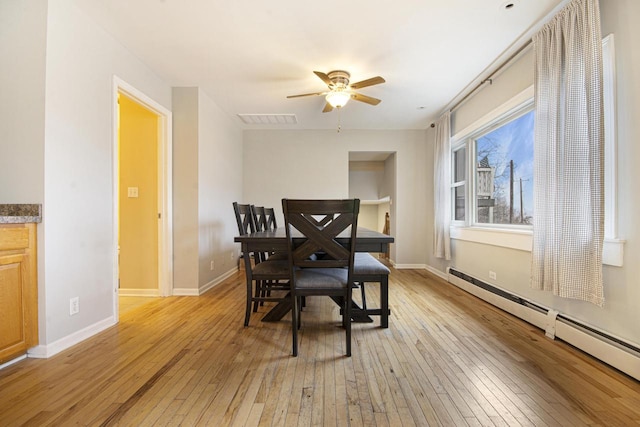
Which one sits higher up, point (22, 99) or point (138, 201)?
point (22, 99)

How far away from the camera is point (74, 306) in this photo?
209 centimetres

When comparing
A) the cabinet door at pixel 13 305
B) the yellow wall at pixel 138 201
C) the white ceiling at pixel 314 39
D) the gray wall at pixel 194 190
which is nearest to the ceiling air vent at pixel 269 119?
the gray wall at pixel 194 190

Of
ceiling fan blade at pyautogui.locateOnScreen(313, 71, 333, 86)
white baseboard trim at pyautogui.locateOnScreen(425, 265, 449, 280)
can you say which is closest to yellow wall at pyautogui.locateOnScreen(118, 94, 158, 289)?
ceiling fan blade at pyautogui.locateOnScreen(313, 71, 333, 86)

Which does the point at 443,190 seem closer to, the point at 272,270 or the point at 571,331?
the point at 571,331

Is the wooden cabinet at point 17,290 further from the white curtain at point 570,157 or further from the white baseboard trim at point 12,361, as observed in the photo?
the white curtain at point 570,157

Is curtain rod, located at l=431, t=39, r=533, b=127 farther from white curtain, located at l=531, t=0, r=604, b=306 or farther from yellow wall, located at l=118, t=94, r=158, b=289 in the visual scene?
yellow wall, located at l=118, t=94, r=158, b=289

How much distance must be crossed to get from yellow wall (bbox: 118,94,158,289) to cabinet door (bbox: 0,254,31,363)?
156cm

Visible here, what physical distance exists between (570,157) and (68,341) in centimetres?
357

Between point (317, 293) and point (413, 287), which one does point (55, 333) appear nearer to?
point (317, 293)

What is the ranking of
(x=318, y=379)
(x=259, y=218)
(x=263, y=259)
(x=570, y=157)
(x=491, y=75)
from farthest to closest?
(x=259, y=218), (x=263, y=259), (x=491, y=75), (x=570, y=157), (x=318, y=379)

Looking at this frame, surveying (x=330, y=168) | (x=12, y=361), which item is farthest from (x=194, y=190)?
(x=330, y=168)

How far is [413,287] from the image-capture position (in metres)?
3.79

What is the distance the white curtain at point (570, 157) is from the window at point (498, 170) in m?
0.49

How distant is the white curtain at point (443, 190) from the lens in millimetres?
4172
